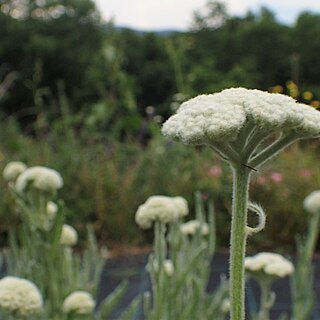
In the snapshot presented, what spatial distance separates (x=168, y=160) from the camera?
16.3 feet

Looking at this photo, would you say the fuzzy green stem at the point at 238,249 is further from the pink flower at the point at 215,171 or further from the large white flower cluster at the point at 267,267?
the pink flower at the point at 215,171

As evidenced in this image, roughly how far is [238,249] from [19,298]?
0.68m

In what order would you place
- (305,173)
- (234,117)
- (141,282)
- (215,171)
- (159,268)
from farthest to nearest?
(305,173) < (215,171) < (141,282) < (159,268) < (234,117)

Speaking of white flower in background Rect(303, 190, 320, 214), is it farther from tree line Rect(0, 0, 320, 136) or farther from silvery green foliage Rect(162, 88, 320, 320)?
tree line Rect(0, 0, 320, 136)

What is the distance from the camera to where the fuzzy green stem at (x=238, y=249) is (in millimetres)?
705

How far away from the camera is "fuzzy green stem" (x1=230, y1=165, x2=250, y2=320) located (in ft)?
2.31

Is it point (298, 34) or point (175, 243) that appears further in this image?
point (298, 34)

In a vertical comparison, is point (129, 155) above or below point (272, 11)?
below

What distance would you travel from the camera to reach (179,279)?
1.52 meters

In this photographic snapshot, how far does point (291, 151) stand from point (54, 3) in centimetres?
1020

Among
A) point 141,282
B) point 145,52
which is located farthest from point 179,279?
point 145,52

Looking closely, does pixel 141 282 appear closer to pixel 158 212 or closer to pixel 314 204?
pixel 314 204

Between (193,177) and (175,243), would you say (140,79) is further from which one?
(175,243)

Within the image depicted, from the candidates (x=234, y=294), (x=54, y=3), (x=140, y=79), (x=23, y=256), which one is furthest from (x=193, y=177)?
(x=54, y=3)
